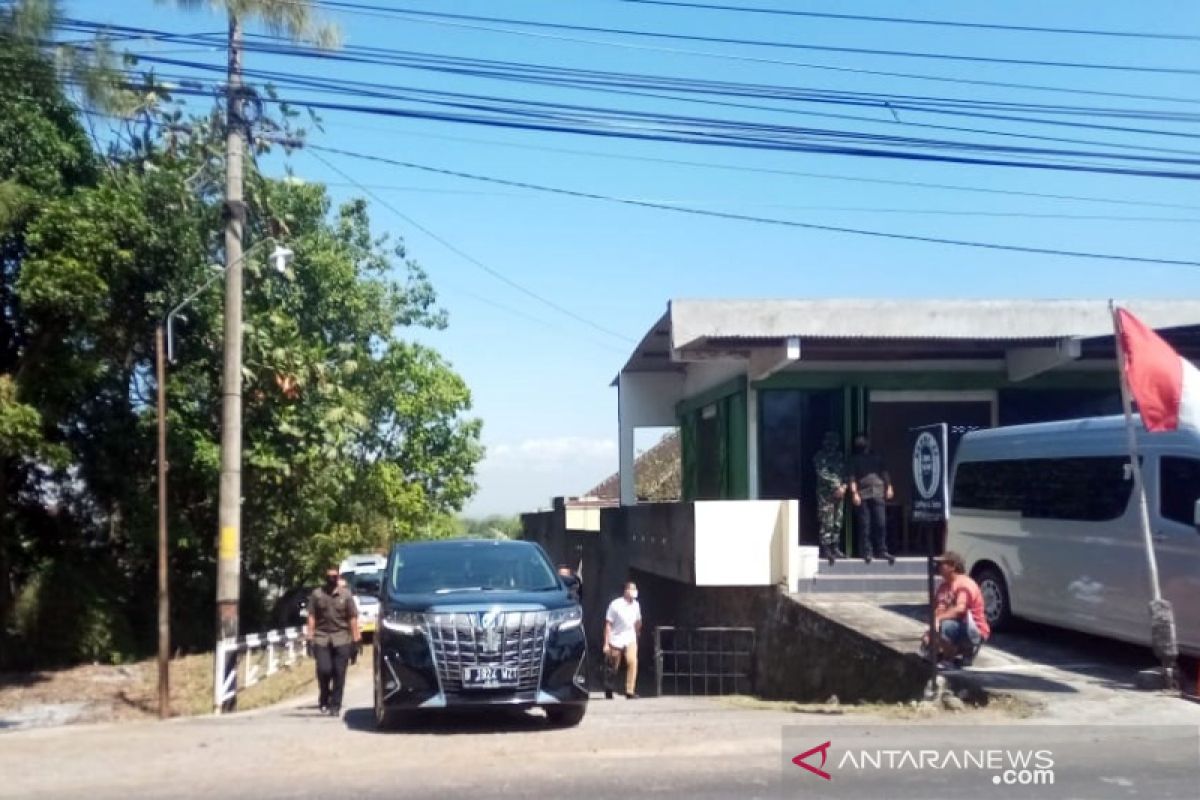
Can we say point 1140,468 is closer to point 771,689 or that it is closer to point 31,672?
point 771,689

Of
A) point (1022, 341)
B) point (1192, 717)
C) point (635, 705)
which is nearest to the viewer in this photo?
point (1192, 717)

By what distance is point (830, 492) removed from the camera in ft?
63.8

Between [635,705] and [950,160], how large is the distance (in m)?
7.03

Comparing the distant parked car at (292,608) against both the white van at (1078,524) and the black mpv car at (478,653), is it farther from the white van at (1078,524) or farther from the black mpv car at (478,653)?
the black mpv car at (478,653)

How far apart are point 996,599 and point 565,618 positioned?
6.24 m

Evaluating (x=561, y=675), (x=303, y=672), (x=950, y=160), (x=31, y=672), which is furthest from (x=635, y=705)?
(x=31, y=672)

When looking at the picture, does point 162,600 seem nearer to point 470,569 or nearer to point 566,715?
point 470,569

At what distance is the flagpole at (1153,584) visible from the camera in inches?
462

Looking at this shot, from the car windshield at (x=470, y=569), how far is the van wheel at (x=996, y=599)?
19.1ft

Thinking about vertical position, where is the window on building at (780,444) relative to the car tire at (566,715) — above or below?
above

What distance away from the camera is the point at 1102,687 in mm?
12055

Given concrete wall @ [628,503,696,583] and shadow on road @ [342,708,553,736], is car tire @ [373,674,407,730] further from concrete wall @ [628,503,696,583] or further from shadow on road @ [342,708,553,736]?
concrete wall @ [628,503,696,583]

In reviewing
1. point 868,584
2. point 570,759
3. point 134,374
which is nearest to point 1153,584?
point 570,759

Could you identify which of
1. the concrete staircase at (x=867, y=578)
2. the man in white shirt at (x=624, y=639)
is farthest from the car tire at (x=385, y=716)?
the concrete staircase at (x=867, y=578)
